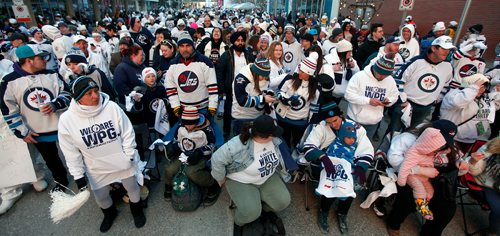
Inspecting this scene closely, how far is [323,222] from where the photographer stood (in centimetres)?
335

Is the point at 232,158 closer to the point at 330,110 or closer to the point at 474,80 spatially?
the point at 330,110

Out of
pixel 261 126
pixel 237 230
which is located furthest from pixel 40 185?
pixel 261 126

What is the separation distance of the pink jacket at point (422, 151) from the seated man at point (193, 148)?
246 cm

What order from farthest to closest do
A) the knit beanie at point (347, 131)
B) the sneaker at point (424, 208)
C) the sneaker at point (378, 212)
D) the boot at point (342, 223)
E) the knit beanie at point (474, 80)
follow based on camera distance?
1. the knit beanie at point (474, 80)
2. the sneaker at point (378, 212)
3. the boot at point (342, 223)
4. the knit beanie at point (347, 131)
5. the sneaker at point (424, 208)

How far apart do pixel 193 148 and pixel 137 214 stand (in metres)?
1.10

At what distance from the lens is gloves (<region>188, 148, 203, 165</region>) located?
11.2 feet

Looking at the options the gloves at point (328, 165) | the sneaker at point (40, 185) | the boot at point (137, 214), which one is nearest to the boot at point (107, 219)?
the boot at point (137, 214)

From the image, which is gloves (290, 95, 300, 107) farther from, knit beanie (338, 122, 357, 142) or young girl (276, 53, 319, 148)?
knit beanie (338, 122, 357, 142)

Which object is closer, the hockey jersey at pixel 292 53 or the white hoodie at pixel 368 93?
the white hoodie at pixel 368 93

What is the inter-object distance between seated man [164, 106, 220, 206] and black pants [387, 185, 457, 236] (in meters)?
2.47

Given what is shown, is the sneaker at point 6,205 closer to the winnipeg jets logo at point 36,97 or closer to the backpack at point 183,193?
the winnipeg jets logo at point 36,97

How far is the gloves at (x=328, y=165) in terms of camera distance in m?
3.08

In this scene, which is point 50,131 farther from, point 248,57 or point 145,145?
point 248,57

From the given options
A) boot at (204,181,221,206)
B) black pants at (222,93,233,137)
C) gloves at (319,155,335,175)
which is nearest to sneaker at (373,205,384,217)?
gloves at (319,155,335,175)
